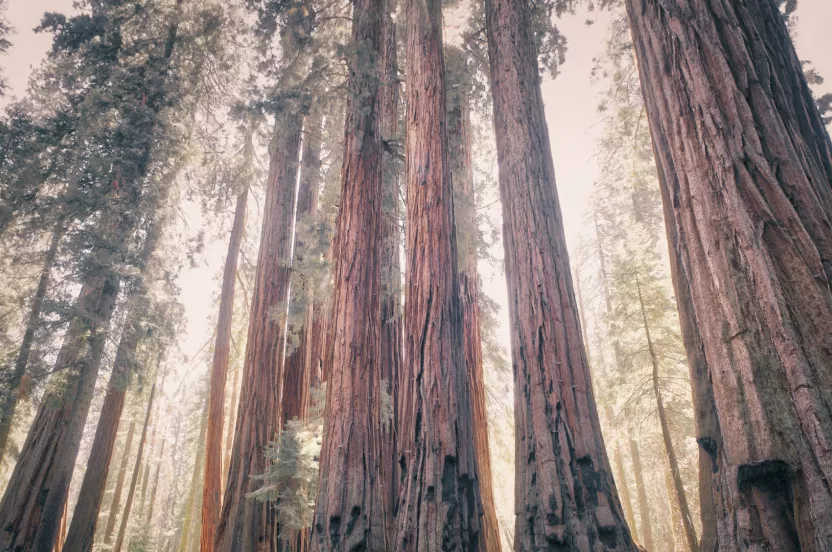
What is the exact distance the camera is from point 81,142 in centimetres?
887

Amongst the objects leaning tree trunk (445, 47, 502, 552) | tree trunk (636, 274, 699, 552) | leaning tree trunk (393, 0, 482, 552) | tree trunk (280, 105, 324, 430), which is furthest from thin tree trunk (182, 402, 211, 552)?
tree trunk (636, 274, 699, 552)

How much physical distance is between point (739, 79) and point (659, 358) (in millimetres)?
10421

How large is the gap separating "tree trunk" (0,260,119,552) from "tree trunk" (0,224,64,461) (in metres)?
0.87

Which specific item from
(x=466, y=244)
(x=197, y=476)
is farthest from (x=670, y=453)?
(x=197, y=476)

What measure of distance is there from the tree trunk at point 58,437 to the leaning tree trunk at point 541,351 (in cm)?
768

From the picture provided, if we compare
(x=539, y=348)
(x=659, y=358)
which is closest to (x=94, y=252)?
(x=539, y=348)

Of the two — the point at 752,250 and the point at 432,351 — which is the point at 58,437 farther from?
the point at 752,250

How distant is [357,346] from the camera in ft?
14.6

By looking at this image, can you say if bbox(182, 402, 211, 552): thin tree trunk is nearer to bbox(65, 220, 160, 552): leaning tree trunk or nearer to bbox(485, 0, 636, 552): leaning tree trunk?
bbox(65, 220, 160, 552): leaning tree trunk

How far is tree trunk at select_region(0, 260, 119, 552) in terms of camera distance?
20.5 feet

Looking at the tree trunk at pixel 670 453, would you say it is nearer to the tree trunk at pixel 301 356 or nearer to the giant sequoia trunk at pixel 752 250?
the tree trunk at pixel 301 356

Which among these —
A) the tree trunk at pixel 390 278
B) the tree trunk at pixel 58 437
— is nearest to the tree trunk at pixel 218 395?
the tree trunk at pixel 58 437

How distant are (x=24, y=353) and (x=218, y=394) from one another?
5330 mm

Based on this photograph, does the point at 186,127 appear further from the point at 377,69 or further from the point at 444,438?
A: the point at 444,438
